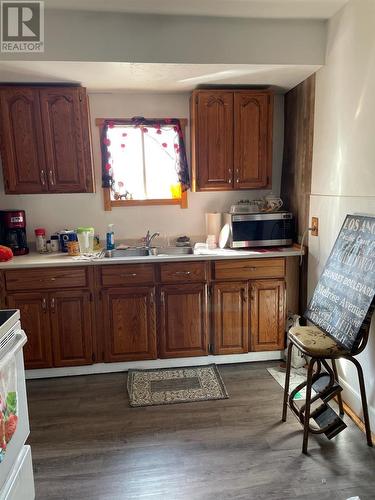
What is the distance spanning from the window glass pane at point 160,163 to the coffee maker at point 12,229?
1.14 metres

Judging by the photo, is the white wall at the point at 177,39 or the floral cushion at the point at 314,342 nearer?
the floral cushion at the point at 314,342

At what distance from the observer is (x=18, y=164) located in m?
2.94

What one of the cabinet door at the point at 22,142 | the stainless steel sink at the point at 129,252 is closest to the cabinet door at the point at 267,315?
the stainless steel sink at the point at 129,252

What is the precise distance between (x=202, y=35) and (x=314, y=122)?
105 cm

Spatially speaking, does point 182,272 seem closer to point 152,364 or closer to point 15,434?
point 152,364

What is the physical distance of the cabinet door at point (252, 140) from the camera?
10.1 ft

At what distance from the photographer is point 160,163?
3.40m

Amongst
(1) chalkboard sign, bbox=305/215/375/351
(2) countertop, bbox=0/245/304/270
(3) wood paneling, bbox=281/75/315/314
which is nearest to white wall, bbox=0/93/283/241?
(3) wood paneling, bbox=281/75/315/314

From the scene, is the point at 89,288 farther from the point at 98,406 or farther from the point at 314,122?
the point at 314,122

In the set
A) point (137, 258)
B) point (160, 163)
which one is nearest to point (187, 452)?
point (137, 258)

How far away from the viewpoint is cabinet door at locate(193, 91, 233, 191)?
9.96ft

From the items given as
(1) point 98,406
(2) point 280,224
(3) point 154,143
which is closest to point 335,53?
(2) point 280,224

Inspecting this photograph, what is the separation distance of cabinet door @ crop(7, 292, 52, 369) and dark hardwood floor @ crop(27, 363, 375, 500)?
0.25m

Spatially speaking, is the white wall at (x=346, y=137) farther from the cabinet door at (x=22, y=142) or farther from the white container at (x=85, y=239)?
the cabinet door at (x=22, y=142)
